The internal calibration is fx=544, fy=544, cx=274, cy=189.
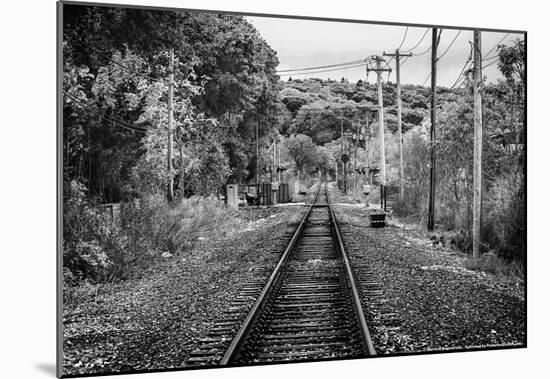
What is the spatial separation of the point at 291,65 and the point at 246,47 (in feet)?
1.31

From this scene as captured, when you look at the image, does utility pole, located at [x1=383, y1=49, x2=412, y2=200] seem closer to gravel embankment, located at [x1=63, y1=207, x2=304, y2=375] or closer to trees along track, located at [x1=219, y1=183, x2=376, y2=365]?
trees along track, located at [x1=219, y1=183, x2=376, y2=365]

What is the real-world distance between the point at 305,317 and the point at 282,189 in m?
1.20

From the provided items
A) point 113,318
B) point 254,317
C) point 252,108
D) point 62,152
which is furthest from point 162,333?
point 252,108

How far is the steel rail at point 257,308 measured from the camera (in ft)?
12.3

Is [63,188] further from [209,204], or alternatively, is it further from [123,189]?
[209,204]

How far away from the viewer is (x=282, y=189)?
4.80 meters

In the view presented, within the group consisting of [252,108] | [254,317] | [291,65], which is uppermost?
[291,65]

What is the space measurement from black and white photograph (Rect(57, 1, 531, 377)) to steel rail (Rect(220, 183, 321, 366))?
2 centimetres

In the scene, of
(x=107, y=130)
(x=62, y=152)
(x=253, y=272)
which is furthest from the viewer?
(x=253, y=272)

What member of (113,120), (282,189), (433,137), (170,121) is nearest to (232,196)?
(282,189)

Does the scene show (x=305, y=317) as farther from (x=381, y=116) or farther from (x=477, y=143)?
(x=477, y=143)

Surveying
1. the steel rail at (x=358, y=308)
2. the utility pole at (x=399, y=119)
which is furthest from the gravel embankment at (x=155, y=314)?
the utility pole at (x=399, y=119)

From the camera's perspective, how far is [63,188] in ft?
12.3

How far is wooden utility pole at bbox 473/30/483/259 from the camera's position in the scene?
4934mm
